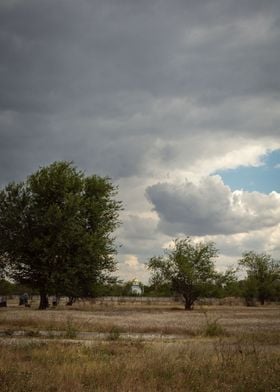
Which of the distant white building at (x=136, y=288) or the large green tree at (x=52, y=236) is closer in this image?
the large green tree at (x=52, y=236)

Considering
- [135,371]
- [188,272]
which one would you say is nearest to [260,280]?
[188,272]

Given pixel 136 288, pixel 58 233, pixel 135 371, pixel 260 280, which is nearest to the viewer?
pixel 135 371

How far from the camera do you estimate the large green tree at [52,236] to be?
162 feet

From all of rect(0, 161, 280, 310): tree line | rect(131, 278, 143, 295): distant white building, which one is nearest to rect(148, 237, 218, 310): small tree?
rect(0, 161, 280, 310): tree line

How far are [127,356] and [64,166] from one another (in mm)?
40416

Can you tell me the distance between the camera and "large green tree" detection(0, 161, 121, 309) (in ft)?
162

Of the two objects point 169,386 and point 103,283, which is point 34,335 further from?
point 103,283

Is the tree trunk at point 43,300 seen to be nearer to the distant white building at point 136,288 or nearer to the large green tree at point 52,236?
the large green tree at point 52,236

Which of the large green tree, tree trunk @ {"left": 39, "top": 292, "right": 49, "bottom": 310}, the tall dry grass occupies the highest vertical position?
the large green tree

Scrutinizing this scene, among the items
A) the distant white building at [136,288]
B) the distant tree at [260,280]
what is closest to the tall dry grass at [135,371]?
the distant tree at [260,280]

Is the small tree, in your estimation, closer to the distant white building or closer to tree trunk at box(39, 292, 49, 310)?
tree trunk at box(39, 292, 49, 310)

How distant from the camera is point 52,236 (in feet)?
163

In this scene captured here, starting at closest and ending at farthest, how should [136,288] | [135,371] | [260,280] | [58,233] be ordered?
[135,371] → [58,233] → [260,280] → [136,288]

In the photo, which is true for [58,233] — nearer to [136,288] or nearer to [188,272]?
[188,272]
